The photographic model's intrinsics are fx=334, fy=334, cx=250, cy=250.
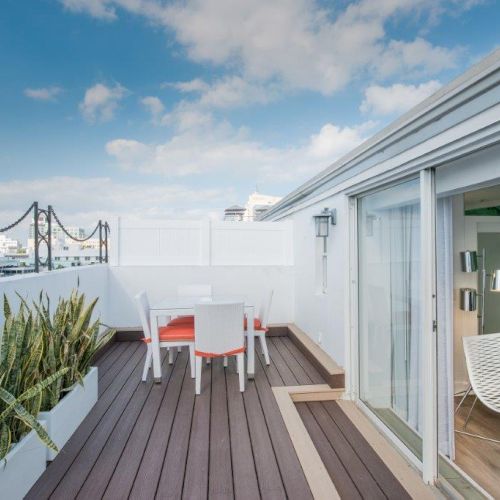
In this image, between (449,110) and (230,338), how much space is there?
2.35 m

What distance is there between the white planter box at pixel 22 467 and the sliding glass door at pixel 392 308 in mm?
2309

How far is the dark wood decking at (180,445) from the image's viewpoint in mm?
1851

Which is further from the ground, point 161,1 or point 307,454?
point 161,1

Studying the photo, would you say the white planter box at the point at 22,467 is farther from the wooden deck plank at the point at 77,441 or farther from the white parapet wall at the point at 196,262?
the white parapet wall at the point at 196,262

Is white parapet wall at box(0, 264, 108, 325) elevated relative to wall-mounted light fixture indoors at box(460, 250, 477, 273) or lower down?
lower down

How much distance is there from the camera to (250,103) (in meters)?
9.34

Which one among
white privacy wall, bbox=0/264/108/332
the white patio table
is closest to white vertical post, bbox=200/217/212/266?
white privacy wall, bbox=0/264/108/332

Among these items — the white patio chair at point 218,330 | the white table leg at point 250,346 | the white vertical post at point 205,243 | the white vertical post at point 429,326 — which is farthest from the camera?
the white vertical post at point 205,243

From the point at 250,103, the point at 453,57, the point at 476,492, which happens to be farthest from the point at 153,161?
the point at 476,492

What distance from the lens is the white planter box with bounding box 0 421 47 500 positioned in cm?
161

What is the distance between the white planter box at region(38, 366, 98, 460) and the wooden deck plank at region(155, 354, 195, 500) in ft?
2.30

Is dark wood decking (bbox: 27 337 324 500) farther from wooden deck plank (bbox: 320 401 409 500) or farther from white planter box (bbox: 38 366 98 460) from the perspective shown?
wooden deck plank (bbox: 320 401 409 500)

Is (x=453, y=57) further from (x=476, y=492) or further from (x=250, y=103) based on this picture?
(x=476, y=492)

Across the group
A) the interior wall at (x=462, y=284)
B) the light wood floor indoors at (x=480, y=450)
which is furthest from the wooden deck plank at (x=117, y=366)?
the interior wall at (x=462, y=284)
